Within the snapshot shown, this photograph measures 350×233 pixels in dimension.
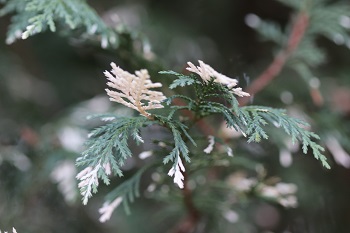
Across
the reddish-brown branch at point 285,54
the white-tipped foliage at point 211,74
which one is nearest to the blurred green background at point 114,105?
the reddish-brown branch at point 285,54

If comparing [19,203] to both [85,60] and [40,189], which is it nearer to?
[40,189]

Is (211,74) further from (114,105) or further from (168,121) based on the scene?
(114,105)

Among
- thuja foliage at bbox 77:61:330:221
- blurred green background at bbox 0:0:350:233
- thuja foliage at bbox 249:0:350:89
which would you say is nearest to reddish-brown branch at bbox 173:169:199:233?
blurred green background at bbox 0:0:350:233

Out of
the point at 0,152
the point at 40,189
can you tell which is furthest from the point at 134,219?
the point at 0,152

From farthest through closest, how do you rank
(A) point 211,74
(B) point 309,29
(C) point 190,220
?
(B) point 309,29
(C) point 190,220
(A) point 211,74

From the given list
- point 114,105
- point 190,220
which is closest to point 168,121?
point 190,220

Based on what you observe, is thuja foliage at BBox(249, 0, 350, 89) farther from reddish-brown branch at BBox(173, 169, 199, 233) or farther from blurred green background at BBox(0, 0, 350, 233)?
reddish-brown branch at BBox(173, 169, 199, 233)
